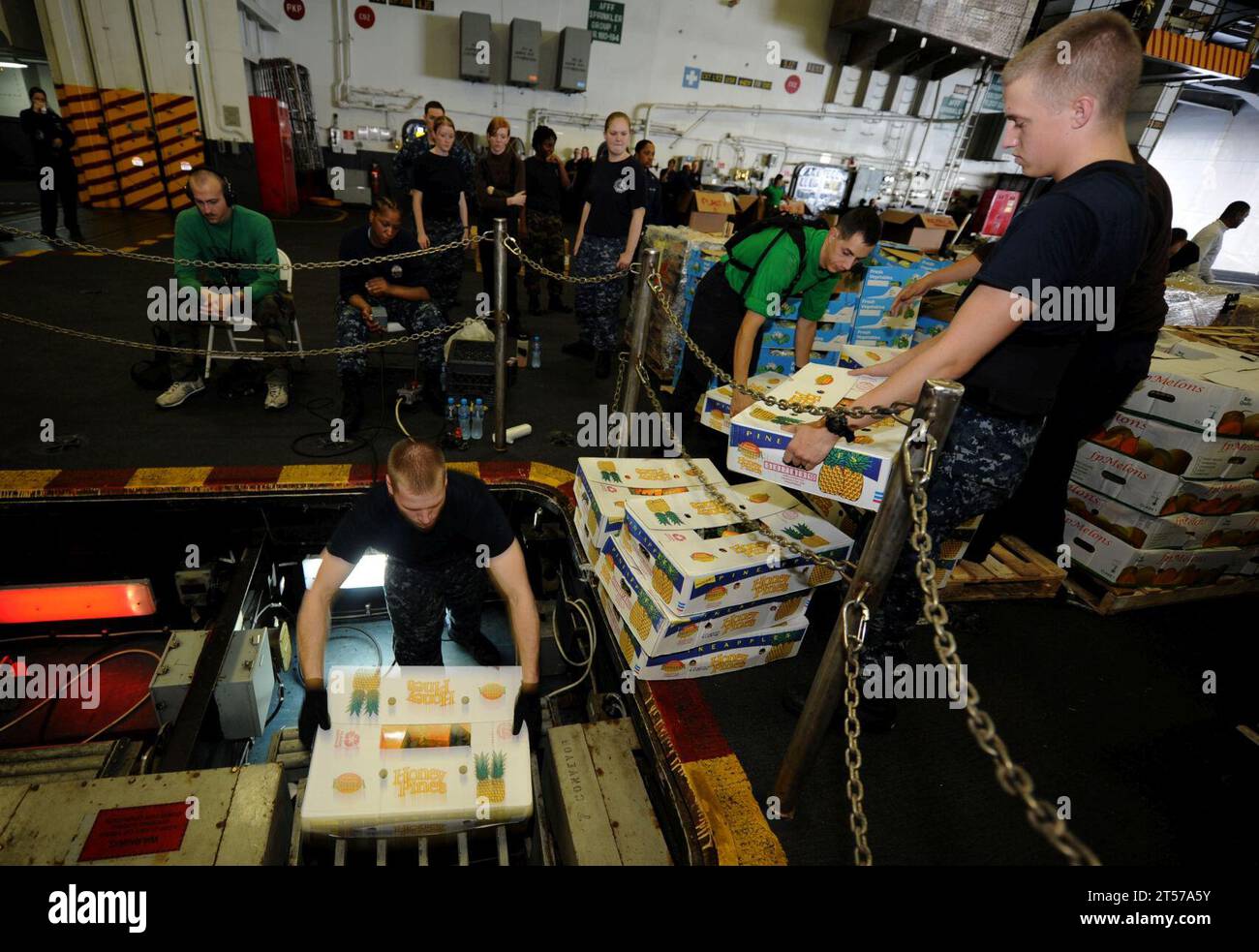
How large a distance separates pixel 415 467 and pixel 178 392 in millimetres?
3297

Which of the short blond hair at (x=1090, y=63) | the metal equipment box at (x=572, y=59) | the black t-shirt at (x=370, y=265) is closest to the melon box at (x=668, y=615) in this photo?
the short blond hair at (x=1090, y=63)

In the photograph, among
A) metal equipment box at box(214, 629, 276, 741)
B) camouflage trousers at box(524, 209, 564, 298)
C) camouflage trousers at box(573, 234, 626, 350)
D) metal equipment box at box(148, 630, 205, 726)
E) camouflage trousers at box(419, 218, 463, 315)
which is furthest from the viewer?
camouflage trousers at box(524, 209, 564, 298)

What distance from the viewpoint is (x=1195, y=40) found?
431 inches

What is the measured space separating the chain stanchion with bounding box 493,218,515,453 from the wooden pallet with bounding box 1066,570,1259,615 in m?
3.82

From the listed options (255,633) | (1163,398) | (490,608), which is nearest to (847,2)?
(1163,398)

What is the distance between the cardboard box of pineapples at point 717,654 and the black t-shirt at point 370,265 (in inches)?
127

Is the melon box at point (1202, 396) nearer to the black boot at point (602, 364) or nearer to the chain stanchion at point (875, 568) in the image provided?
the chain stanchion at point (875, 568)

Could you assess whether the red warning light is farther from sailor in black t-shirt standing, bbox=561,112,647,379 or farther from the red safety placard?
sailor in black t-shirt standing, bbox=561,112,647,379

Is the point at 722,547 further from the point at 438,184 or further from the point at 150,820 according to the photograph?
the point at 438,184

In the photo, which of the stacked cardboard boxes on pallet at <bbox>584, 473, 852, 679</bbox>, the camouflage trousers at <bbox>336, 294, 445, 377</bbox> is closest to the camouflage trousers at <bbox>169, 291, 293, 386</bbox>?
the camouflage trousers at <bbox>336, 294, 445, 377</bbox>

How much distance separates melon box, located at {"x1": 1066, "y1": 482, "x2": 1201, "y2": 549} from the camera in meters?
3.38

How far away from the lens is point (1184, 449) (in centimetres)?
325

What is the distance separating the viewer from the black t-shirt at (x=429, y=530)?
2523mm
